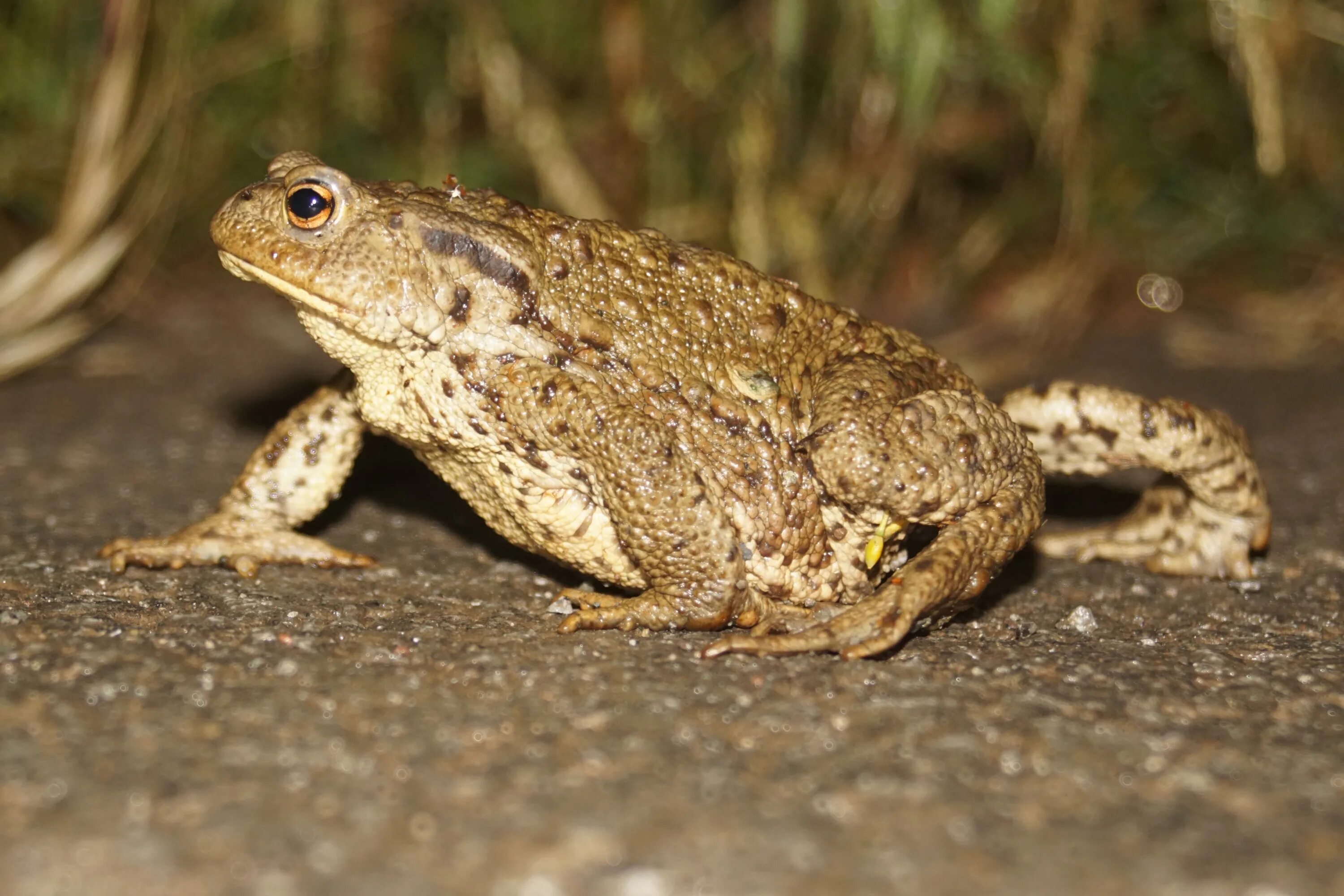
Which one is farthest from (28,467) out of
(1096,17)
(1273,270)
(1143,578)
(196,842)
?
(1273,270)

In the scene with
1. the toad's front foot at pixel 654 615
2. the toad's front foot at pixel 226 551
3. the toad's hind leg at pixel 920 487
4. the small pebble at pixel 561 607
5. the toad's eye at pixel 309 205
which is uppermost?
the toad's eye at pixel 309 205

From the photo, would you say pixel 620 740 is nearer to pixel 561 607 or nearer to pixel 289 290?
pixel 561 607

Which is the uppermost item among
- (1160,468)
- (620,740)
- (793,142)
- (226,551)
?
(793,142)

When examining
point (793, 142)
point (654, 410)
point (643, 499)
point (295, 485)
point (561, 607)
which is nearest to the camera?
→ point (643, 499)

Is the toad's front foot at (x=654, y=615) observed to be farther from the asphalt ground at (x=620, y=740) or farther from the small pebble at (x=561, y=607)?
the small pebble at (x=561, y=607)

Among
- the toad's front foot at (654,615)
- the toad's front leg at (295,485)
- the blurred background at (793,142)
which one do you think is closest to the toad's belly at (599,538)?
the toad's front foot at (654,615)

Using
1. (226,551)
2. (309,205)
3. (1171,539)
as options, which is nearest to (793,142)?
(1171,539)
